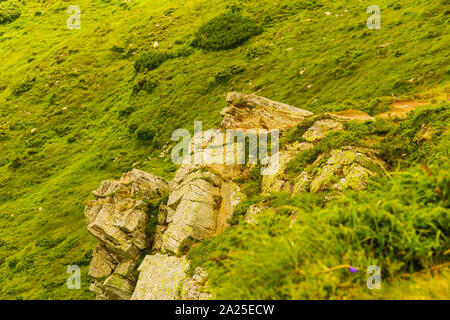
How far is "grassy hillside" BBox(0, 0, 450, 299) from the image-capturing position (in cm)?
2662

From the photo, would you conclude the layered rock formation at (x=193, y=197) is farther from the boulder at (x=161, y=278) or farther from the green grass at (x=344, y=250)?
the green grass at (x=344, y=250)

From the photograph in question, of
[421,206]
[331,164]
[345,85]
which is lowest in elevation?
[345,85]

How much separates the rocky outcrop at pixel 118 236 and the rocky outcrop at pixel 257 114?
6094 millimetres

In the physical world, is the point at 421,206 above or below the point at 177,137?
above

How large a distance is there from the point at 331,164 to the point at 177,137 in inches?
800

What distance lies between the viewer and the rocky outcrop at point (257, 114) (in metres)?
22.3

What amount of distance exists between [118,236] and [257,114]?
10.3 metres

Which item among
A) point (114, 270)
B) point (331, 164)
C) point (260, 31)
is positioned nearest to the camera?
point (331, 164)

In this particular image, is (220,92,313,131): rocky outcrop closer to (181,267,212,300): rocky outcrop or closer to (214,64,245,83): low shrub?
(181,267,212,300): rocky outcrop
